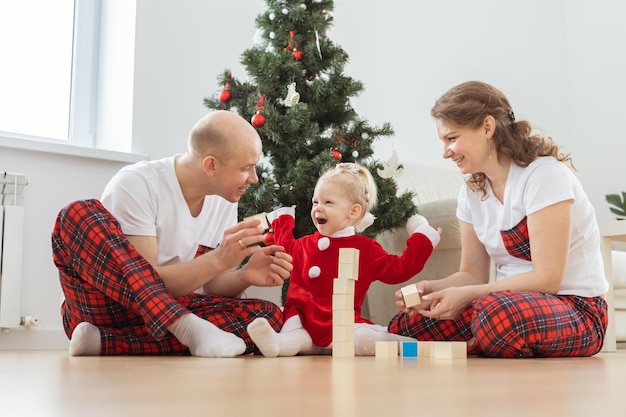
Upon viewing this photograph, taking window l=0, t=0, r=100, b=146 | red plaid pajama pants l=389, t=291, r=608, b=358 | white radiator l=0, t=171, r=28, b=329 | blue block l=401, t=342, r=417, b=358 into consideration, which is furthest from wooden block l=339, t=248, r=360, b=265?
window l=0, t=0, r=100, b=146

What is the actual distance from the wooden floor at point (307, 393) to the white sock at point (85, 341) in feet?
2.01

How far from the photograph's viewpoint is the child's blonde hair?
238 cm

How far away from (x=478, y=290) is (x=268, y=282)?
537 millimetres

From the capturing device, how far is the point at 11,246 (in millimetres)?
2805

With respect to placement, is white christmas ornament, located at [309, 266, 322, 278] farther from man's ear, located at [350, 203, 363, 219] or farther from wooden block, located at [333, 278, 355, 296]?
wooden block, located at [333, 278, 355, 296]

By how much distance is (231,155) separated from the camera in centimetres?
206

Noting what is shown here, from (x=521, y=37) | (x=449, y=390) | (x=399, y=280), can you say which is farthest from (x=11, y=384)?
(x=521, y=37)

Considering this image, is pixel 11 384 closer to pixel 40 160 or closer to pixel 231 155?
pixel 231 155

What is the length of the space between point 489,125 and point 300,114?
0.80m

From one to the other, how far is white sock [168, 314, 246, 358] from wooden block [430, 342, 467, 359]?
17.3 inches

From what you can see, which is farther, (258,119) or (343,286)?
(258,119)

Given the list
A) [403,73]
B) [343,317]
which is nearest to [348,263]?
[343,317]

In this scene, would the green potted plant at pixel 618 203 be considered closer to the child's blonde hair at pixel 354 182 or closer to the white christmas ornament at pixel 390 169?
the white christmas ornament at pixel 390 169

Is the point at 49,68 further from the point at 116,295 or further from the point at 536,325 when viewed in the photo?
the point at 536,325
